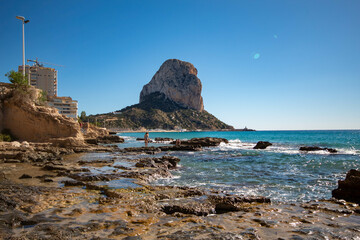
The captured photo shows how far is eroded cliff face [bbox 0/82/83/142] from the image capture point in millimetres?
23891

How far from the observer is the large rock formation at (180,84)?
184 m

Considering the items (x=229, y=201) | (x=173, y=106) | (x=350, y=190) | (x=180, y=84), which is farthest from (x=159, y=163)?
(x=180, y=84)

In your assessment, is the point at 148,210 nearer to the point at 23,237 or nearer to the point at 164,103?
the point at 23,237

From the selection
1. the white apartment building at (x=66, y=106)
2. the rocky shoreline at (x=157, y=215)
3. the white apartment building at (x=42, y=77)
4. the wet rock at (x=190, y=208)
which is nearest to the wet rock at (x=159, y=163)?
the rocky shoreline at (x=157, y=215)

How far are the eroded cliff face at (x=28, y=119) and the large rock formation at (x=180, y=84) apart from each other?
521 ft

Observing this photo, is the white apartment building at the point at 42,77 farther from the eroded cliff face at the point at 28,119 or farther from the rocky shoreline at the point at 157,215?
the rocky shoreline at the point at 157,215

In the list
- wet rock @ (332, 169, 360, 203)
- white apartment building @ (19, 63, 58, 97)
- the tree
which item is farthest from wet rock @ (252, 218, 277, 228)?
white apartment building @ (19, 63, 58, 97)

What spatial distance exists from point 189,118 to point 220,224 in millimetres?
174387

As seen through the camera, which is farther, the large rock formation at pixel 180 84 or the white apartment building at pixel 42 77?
the large rock formation at pixel 180 84

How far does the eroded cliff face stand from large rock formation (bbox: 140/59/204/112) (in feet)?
521

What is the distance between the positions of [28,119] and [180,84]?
6524 inches

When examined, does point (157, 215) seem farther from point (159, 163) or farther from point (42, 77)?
point (42, 77)

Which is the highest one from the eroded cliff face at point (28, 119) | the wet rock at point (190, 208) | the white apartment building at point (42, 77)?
the white apartment building at point (42, 77)

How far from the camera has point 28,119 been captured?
24.2 metres
